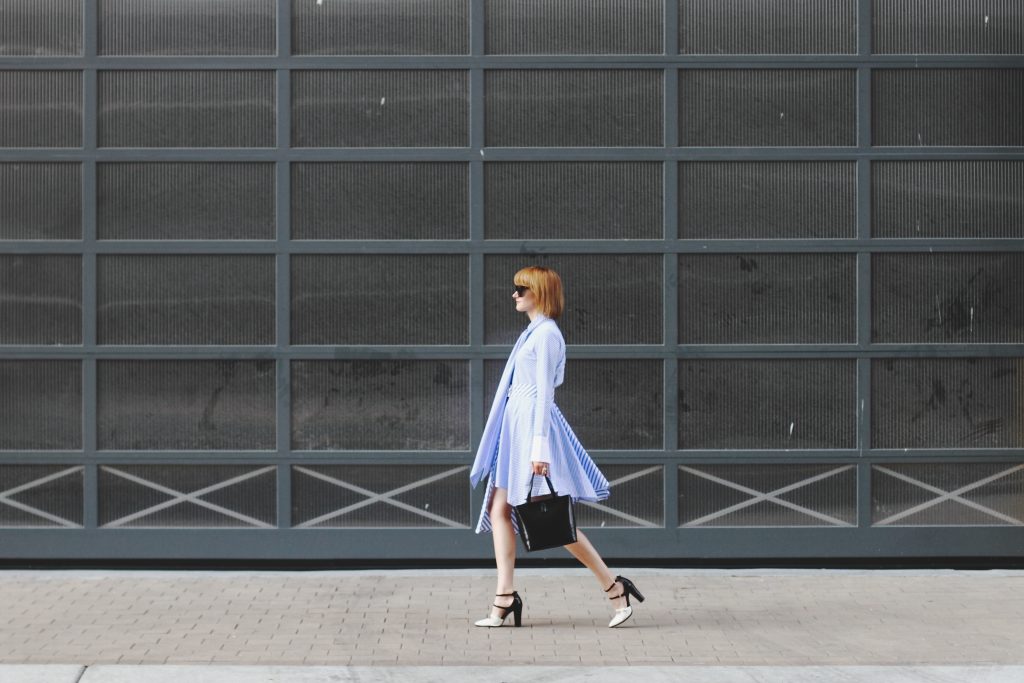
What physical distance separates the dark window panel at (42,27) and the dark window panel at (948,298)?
16.8 ft

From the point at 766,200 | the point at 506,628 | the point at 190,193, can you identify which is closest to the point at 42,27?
the point at 190,193

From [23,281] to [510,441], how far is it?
137 inches

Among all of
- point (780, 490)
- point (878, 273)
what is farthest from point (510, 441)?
point (878, 273)

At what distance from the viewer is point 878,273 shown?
371 inches

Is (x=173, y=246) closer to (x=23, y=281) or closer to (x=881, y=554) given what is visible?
(x=23, y=281)

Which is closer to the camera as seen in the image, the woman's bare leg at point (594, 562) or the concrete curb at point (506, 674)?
the concrete curb at point (506, 674)

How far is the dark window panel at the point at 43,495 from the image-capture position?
937 centimetres

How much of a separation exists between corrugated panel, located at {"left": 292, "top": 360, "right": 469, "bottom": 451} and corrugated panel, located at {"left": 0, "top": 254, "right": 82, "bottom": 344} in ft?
4.66

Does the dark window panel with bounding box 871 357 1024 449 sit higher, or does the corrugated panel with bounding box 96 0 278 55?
the corrugated panel with bounding box 96 0 278 55

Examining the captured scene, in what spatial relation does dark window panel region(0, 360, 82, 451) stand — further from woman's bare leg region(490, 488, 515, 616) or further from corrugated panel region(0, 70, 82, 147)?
woman's bare leg region(490, 488, 515, 616)

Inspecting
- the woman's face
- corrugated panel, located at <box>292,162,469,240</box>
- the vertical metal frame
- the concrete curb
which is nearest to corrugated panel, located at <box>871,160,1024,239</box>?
the vertical metal frame

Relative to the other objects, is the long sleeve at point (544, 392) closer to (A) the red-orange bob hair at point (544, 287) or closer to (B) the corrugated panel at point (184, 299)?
(A) the red-orange bob hair at point (544, 287)

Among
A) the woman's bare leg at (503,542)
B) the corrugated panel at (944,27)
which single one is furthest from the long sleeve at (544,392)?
the corrugated panel at (944,27)

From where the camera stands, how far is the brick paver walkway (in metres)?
7.22
